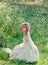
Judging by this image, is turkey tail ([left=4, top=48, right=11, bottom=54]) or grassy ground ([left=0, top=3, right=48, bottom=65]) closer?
turkey tail ([left=4, top=48, right=11, bottom=54])

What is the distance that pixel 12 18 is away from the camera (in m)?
12.6

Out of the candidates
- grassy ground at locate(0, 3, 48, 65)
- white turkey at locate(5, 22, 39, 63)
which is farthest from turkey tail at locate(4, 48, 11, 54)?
white turkey at locate(5, 22, 39, 63)

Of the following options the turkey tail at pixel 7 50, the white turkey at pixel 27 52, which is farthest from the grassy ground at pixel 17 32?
the white turkey at pixel 27 52

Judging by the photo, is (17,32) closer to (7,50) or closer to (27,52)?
(7,50)

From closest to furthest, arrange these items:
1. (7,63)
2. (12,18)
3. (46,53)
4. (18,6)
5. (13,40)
Answer: (7,63)
(46,53)
(13,40)
(12,18)
(18,6)

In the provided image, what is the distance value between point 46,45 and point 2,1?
21.1 ft

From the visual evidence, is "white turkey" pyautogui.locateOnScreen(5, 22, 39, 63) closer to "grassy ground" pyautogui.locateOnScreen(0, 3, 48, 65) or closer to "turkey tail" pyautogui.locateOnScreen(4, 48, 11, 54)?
"grassy ground" pyautogui.locateOnScreen(0, 3, 48, 65)

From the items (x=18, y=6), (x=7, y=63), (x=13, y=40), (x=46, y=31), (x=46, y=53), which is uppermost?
(x=18, y=6)

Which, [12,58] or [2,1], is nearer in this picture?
[12,58]

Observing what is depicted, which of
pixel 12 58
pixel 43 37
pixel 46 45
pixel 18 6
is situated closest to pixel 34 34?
pixel 43 37

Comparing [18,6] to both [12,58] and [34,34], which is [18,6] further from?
[12,58]

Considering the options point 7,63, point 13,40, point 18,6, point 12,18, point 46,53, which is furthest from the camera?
point 18,6

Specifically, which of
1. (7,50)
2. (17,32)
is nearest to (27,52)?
(7,50)

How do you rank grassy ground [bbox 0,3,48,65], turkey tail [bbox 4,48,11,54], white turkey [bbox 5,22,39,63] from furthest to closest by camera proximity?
grassy ground [bbox 0,3,48,65]
turkey tail [bbox 4,48,11,54]
white turkey [bbox 5,22,39,63]
